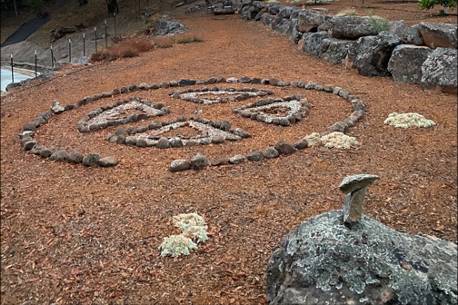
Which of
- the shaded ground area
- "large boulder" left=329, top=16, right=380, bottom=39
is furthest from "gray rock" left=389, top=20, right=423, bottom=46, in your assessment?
the shaded ground area

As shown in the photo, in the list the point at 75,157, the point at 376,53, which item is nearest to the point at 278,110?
the point at 376,53

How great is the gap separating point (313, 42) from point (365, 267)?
15584mm

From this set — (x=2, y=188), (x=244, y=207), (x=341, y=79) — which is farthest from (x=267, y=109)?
(x=2, y=188)

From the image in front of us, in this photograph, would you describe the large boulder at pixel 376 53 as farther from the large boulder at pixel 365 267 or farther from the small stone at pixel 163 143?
the large boulder at pixel 365 267

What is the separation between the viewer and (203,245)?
6.48 metres

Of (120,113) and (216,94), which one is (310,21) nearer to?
(216,94)

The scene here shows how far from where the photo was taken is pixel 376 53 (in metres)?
14.6

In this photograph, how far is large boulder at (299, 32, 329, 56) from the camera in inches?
718

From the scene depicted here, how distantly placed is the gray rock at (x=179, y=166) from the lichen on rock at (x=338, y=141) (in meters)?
2.66

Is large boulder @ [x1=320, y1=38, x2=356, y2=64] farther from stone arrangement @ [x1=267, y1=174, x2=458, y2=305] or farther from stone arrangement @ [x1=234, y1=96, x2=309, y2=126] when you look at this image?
stone arrangement @ [x1=267, y1=174, x2=458, y2=305]

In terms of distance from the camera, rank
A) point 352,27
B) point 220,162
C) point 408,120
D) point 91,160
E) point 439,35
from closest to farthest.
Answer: point 220,162 → point 91,160 → point 408,120 → point 439,35 → point 352,27

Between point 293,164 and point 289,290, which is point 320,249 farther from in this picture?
point 293,164

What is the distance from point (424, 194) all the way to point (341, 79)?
7.91 m

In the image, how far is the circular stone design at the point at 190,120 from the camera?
9.49m
